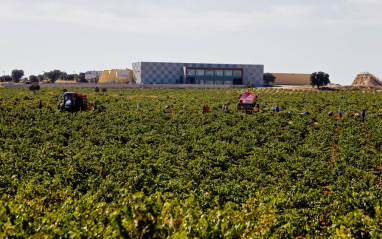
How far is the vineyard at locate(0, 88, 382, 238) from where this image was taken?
1062 centimetres

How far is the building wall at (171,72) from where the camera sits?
11575cm

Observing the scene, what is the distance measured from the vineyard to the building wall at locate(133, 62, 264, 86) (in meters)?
72.5

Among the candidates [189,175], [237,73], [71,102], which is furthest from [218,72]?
[189,175]

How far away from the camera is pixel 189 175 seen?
65.2ft

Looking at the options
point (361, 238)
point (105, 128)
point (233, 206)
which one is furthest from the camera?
point (105, 128)

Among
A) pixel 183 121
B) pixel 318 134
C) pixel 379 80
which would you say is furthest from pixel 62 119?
pixel 379 80

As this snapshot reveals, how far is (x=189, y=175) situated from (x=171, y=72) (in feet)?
326

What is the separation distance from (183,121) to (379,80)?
11982cm

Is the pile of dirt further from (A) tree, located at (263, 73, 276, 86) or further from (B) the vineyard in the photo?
(B) the vineyard

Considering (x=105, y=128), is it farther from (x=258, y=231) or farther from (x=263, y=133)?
(x=258, y=231)

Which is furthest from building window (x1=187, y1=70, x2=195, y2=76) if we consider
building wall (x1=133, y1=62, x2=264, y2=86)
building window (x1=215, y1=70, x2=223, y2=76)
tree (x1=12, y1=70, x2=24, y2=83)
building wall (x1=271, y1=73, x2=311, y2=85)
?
tree (x1=12, y1=70, x2=24, y2=83)

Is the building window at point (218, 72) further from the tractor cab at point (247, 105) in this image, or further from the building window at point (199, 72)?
the tractor cab at point (247, 105)

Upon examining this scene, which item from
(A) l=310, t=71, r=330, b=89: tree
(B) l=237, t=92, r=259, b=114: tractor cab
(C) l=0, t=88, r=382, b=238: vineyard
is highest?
(A) l=310, t=71, r=330, b=89: tree

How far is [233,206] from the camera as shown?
1376 centimetres
